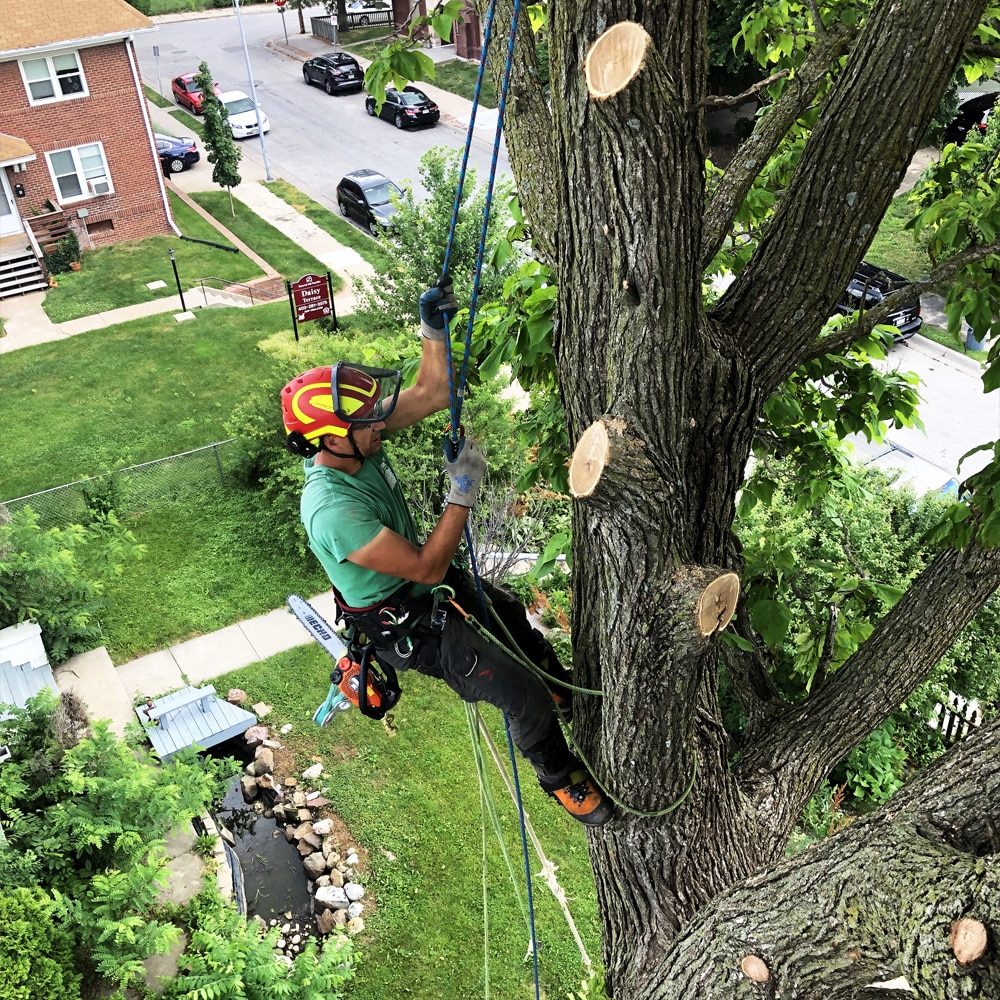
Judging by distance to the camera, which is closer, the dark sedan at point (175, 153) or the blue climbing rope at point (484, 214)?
the blue climbing rope at point (484, 214)

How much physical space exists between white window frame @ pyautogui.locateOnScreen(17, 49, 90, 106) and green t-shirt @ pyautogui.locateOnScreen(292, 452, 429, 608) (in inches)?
723

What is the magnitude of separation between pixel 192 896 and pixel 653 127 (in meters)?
7.02

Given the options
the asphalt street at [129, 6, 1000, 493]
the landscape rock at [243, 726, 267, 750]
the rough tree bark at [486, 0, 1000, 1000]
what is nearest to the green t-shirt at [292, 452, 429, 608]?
the rough tree bark at [486, 0, 1000, 1000]

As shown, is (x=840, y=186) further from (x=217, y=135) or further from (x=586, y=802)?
(x=217, y=135)

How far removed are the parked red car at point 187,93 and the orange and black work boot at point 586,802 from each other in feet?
92.6

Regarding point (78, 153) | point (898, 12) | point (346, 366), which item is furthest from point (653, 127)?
point (78, 153)

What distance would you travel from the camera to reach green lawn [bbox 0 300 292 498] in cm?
1393

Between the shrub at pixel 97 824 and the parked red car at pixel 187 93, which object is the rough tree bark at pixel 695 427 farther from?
the parked red car at pixel 187 93

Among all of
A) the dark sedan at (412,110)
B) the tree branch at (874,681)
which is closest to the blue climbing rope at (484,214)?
the tree branch at (874,681)

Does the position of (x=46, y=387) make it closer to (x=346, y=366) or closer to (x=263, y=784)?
(x=263, y=784)

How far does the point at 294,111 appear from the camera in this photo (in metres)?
28.8

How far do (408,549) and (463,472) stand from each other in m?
0.37

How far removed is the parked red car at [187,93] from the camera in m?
28.4

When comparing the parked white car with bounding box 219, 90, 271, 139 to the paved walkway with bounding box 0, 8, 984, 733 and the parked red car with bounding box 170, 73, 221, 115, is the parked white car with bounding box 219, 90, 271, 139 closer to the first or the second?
the parked red car with bounding box 170, 73, 221, 115
